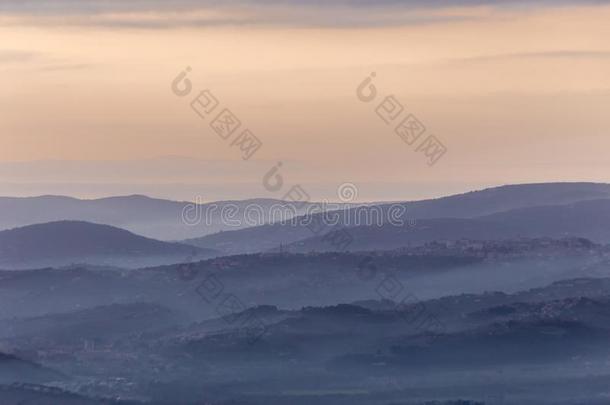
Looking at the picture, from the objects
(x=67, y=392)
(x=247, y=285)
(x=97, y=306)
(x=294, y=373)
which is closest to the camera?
(x=67, y=392)

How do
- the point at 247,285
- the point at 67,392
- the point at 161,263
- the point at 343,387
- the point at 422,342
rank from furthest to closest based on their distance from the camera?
the point at 161,263 < the point at 247,285 < the point at 422,342 < the point at 343,387 < the point at 67,392

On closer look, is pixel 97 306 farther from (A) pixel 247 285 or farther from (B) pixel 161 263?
(B) pixel 161 263

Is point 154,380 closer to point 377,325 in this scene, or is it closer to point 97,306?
point 377,325

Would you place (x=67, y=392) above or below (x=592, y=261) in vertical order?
below

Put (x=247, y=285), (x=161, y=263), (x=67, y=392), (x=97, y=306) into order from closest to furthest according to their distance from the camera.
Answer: (x=67, y=392) < (x=97, y=306) < (x=247, y=285) < (x=161, y=263)

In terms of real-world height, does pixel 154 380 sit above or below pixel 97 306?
below

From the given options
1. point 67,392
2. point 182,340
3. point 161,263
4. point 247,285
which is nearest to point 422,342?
point 182,340

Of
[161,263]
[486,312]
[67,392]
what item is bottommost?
[67,392]

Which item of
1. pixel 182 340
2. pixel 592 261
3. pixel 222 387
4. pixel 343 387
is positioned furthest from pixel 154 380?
pixel 592 261

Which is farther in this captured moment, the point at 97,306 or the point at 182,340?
the point at 97,306
